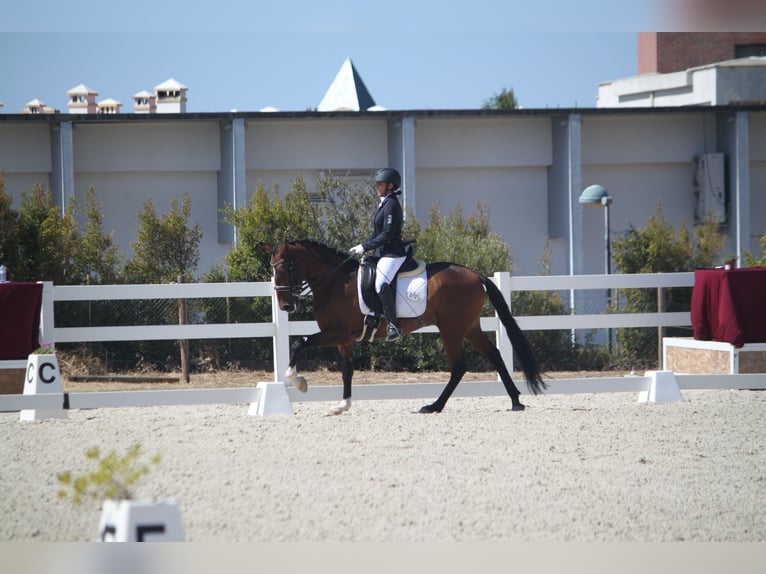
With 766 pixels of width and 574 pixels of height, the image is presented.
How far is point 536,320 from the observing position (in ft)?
38.9

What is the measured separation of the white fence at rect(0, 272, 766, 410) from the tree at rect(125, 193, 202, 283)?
21.1 feet

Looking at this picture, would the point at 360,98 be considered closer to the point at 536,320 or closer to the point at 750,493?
the point at 536,320

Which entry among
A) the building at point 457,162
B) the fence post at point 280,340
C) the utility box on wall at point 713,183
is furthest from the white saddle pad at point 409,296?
the utility box on wall at point 713,183

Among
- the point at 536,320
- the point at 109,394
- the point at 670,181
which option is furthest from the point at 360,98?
the point at 109,394

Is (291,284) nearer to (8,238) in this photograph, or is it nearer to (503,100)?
(8,238)

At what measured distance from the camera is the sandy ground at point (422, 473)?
5.57m

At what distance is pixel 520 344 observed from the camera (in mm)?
10383

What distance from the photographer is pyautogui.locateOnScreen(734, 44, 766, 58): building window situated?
41.9 m

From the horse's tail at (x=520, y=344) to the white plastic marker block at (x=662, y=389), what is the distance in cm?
122

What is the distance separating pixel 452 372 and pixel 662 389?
2378 millimetres

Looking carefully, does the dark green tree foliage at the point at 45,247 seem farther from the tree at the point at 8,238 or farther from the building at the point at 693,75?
the building at the point at 693,75

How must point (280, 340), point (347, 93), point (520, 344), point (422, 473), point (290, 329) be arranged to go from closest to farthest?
point (422, 473) → point (520, 344) → point (280, 340) → point (290, 329) → point (347, 93)

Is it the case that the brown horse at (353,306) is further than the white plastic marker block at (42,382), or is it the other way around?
the brown horse at (353,306)

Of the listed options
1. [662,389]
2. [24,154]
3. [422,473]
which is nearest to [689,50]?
[24,154]
